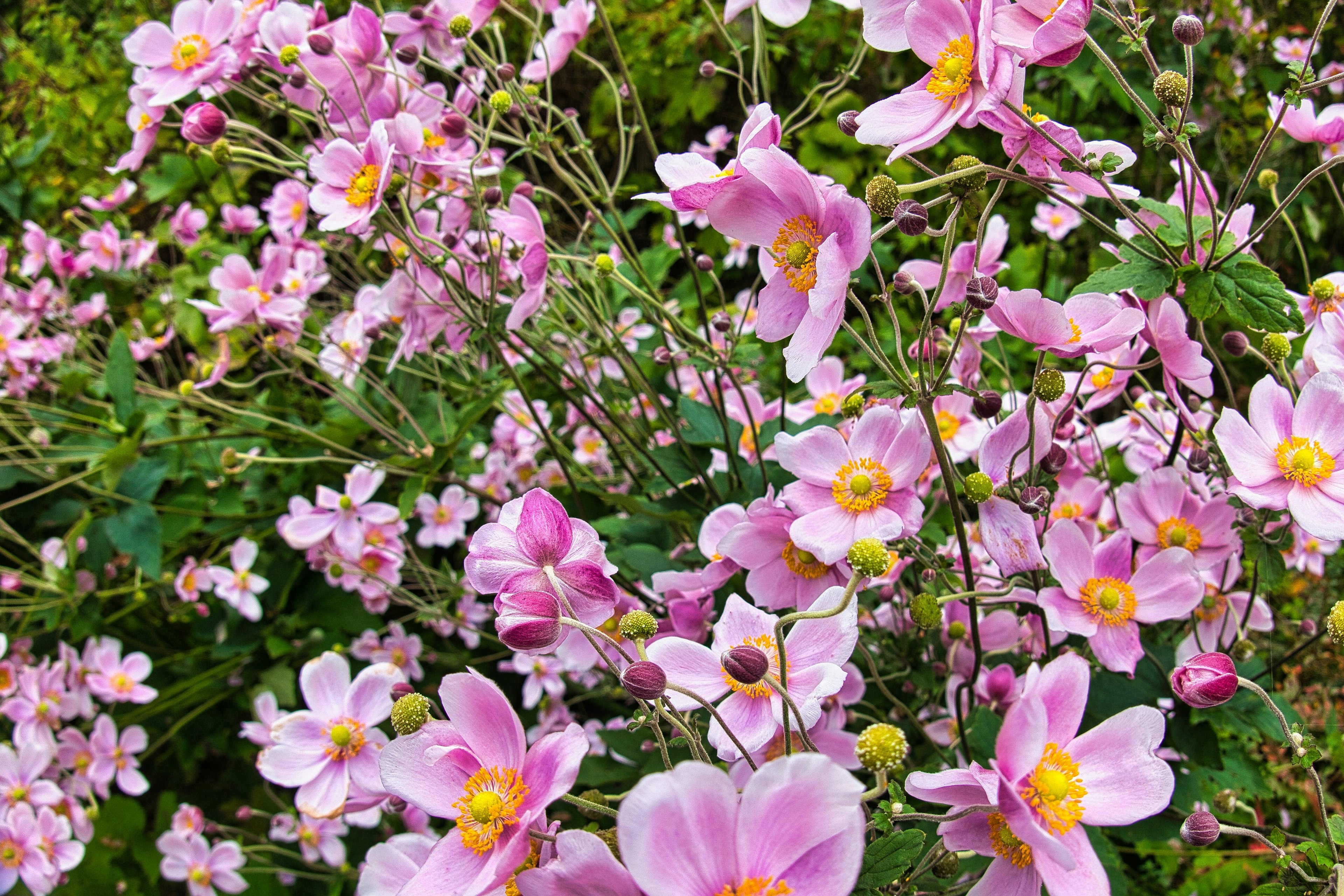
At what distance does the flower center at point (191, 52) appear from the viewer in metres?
1.28

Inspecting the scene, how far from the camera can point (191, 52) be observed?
4.20ft

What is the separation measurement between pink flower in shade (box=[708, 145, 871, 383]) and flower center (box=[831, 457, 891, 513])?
0.50 ft

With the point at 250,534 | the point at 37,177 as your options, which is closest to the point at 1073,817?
the point at 250,534

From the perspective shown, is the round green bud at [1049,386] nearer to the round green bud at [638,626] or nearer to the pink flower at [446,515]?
the round green bud at [638,626]

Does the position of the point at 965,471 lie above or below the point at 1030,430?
below

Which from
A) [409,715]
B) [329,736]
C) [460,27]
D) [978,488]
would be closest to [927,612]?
[978,488]

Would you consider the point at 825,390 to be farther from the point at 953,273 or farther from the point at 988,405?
the point at 988,405

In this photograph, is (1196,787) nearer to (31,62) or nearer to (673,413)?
(673,413)

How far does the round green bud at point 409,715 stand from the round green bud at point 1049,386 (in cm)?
64

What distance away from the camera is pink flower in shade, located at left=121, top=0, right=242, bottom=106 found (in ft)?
4.10

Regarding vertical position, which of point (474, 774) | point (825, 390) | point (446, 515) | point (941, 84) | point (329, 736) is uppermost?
point (941, 84)

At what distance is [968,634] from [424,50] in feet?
4.22

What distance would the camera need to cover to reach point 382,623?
2.03 metres

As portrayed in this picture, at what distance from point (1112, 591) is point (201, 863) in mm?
1876
